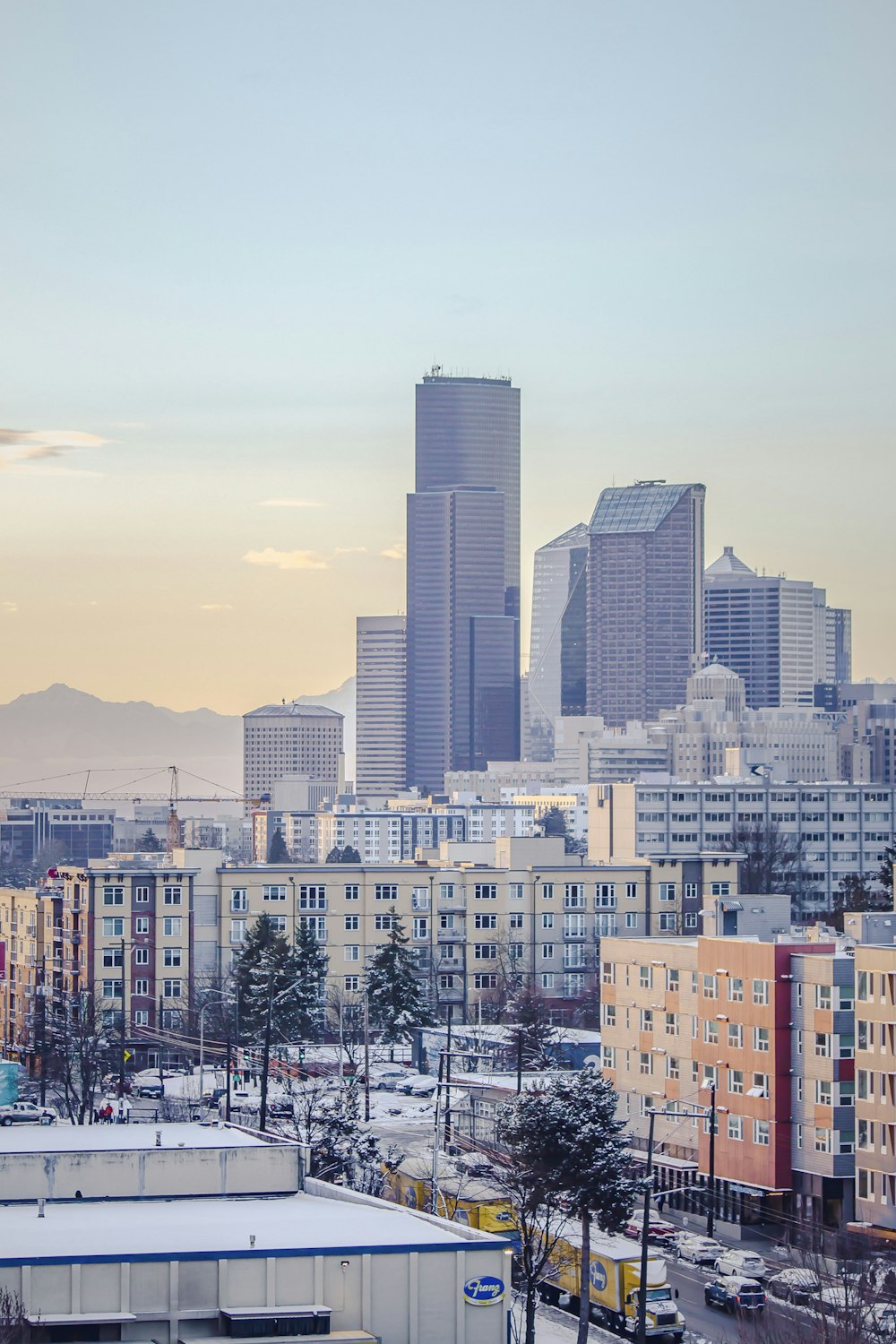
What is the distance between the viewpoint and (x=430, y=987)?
103 m

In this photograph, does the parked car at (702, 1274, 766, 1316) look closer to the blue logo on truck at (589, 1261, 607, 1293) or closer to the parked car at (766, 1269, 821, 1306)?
the parked car at (766, 1269, 821, 1306)

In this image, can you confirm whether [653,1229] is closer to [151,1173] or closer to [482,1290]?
[151,1173]

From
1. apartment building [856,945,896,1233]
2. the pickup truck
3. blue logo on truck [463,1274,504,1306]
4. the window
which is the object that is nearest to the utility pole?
blue logo on truck [463,1274,504,1306]

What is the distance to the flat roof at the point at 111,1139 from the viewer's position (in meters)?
43.8

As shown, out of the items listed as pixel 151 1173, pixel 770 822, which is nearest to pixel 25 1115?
pixel 151 1173

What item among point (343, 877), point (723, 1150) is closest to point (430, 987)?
point (343, 877)

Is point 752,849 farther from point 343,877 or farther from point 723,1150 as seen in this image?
point 723,1150

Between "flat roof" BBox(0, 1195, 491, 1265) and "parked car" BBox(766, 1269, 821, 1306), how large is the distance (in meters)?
12.6

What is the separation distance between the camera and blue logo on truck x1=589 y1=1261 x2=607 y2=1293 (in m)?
49.8

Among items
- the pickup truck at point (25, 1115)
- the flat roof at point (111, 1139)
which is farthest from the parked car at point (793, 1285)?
the pickup truck at point (25, 1115)

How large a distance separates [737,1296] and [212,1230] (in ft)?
56.0

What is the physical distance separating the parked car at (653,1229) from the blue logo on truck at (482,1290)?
20302 millimetres

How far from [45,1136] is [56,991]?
180 ft

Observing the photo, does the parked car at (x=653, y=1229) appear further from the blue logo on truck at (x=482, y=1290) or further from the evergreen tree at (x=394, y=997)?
the evergreen tree at (x=394, y=997)
